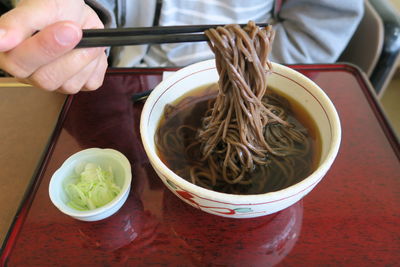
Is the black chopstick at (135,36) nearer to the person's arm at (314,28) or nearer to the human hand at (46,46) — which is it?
the human hand at (46,46)

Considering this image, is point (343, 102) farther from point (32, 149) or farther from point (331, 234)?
point (32, 149)

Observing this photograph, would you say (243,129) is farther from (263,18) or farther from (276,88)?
(263,18)

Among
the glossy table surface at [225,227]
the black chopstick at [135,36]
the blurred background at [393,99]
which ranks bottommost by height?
the blurred background at [393,99]

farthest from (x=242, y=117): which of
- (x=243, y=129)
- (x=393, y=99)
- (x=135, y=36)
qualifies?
(x=393, y=99)

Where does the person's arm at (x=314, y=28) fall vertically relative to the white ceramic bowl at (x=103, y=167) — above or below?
above

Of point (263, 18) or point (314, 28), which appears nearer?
point (314, 28)

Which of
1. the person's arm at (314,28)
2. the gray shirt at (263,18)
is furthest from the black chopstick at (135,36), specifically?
the person's arm at (314,28)

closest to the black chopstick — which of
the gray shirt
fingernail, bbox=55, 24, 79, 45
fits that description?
fingernail, bbox=55, 24, 79, 45
